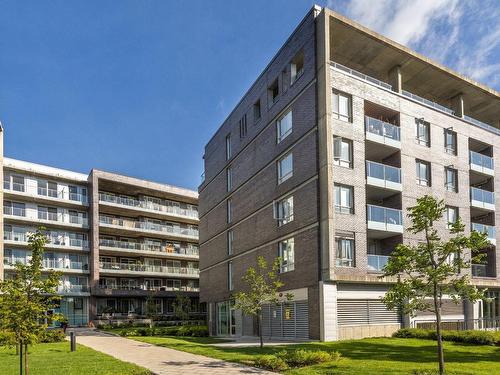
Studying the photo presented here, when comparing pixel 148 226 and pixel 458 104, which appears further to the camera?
pixel 148 226

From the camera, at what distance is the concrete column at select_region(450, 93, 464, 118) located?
35866 mm

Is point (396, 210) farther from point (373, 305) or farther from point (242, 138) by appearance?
point (242, 138)

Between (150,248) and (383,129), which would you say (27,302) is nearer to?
(383,129)

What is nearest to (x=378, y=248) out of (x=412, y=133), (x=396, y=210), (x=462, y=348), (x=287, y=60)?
(x=396, y=210)

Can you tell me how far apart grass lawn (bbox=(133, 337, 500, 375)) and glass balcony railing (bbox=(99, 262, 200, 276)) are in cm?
3480

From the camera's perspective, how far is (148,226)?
61094mm

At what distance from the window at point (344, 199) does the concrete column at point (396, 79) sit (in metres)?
8.64

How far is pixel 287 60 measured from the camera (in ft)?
103

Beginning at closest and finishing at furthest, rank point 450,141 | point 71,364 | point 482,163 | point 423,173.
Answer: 1. point 71,364
2. point 423,173
3. point 450,141
4. point 482,163

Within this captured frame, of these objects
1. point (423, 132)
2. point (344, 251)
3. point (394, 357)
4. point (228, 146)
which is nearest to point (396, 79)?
point (423, 132)

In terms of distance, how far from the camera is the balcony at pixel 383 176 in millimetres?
28419

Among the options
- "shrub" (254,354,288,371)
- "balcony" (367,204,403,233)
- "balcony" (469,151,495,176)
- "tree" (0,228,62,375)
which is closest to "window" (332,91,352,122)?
"balcony" (367,204,403,233)

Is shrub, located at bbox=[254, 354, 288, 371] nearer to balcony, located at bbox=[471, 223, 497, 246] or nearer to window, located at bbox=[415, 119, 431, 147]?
window, located at bbox=[415, 119, 431, 147]

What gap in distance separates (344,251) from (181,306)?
112 ft
